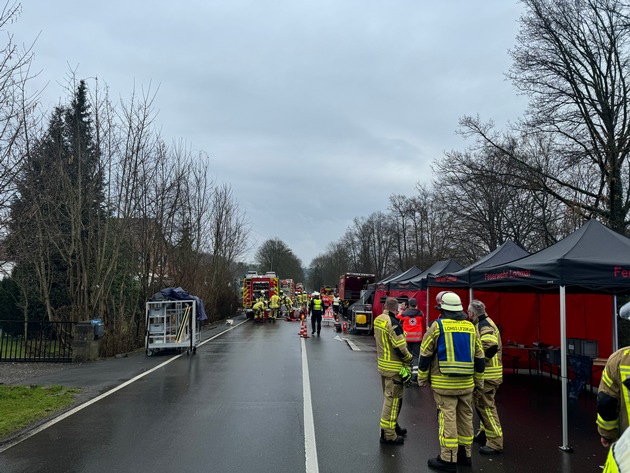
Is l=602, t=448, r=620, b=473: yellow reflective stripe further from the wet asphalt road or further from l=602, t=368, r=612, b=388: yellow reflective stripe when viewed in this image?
the wet asphalt road

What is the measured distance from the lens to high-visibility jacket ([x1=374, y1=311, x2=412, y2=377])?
5.91 metres

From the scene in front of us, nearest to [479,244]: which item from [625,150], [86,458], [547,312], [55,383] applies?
[625,150]

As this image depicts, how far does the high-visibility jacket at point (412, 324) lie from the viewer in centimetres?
1036

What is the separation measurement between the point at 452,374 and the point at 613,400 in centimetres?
181

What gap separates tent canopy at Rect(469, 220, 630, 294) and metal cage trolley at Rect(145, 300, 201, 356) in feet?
30.9

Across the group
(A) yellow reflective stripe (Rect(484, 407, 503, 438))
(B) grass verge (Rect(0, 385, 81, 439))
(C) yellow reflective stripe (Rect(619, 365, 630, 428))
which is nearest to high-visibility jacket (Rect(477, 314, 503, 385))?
(A) yellow reflective stripe (Rect(484, 407, 503, 438))

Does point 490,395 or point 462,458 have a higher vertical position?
point 490,395

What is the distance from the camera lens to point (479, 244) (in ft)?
118

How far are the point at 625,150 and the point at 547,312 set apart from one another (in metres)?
10.7

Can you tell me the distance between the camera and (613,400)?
11.3ft

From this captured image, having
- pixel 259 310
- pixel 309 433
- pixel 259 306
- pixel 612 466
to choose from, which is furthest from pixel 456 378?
pixel 259 310

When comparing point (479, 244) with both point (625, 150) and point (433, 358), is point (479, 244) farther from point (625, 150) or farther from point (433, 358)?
point (433, 358)

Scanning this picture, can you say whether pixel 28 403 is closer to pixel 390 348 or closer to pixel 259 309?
pixel 390 348

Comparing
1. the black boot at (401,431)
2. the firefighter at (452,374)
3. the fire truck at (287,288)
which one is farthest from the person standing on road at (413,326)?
the fire truck at (287,288)
